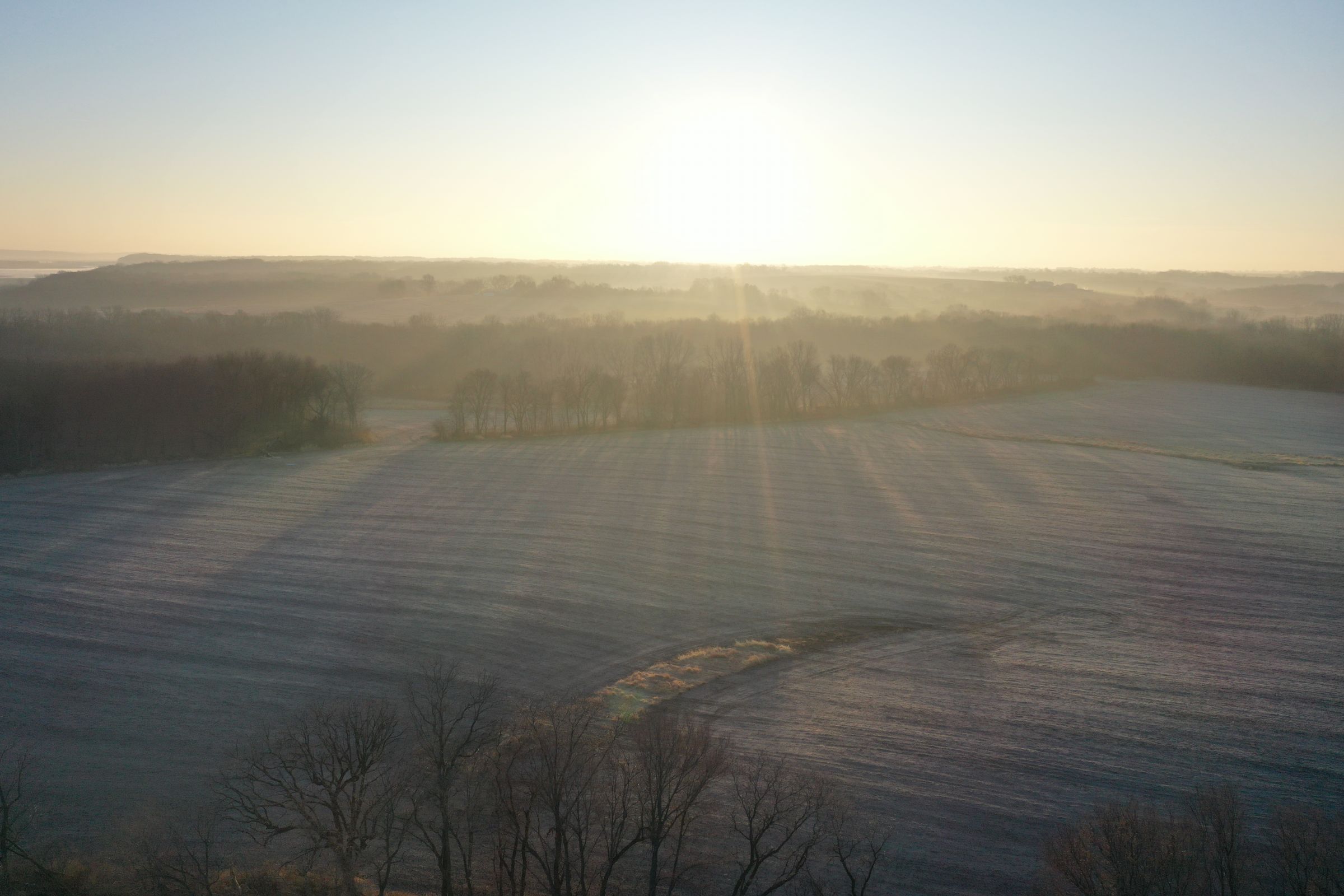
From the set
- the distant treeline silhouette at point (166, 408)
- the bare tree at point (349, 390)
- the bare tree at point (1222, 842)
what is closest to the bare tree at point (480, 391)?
the bare tree at point (349, 390)

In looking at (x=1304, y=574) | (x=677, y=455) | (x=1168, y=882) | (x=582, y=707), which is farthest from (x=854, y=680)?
(x=677, y=455)

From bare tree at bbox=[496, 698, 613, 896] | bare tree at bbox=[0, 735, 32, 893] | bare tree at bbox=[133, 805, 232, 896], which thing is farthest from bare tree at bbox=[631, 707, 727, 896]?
bare tree at bbox=[0, 735, 32, 893]

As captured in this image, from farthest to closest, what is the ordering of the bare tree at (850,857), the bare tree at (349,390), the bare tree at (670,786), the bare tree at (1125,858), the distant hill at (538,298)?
the distant hill at (538,298), the bare tree at (349,390), the bare tree at (850,857), the bare tree at (670,786), the bare tree at (1125,858)

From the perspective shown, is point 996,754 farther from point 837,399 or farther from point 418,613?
point 837,399

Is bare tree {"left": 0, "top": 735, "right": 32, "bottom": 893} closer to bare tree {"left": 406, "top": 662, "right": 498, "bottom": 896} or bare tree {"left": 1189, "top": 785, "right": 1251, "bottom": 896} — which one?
bare tree {"left": 406, "top": 662, "right": 498, "bottom": 896}

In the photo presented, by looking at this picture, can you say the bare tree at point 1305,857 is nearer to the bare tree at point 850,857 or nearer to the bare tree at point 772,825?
the bare tree at point 850,857

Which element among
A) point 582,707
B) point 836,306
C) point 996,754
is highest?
point 836,306

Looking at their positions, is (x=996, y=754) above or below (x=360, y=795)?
below
